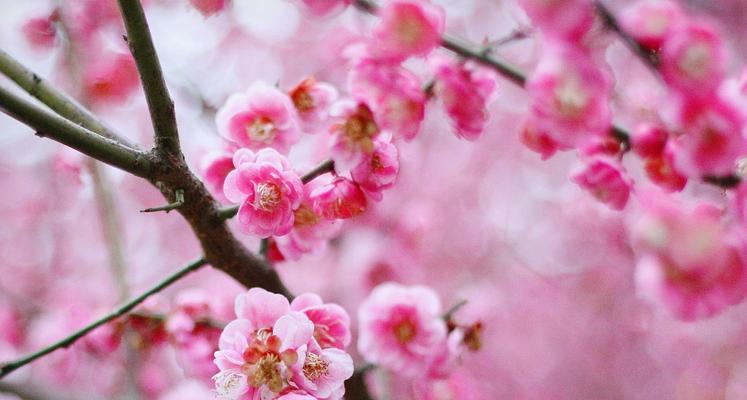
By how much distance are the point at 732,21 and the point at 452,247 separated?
245cm

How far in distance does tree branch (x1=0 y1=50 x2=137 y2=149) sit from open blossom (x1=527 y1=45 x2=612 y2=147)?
859mm

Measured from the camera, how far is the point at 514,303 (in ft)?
15.4

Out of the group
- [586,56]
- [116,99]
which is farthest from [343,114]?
[116,99]

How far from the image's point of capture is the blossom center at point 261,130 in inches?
52.6

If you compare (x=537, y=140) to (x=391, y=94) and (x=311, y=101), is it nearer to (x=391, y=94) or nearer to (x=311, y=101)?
(x=391, y=94)

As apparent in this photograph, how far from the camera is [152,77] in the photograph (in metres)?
1.02

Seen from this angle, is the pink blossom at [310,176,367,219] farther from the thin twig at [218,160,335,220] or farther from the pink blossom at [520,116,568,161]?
the pink blossom at [520,116,568,161]

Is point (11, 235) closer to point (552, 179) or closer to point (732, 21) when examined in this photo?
point (552, 179)

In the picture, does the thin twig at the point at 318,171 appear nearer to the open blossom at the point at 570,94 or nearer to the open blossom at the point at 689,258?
the open blossom at the point at 570,94

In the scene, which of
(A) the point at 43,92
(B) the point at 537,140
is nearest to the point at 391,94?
(B) the point at 537,140

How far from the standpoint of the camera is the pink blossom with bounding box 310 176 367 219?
121 cm

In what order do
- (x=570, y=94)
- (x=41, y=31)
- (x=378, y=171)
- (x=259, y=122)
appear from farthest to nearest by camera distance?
1. (x=41, y=31)
2. (x=259, y=122)
3. (x=378, y=171)
4. (x=570, y=94)

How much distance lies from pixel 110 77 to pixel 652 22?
237cm

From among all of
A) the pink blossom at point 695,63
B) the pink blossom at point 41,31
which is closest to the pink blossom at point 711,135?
the pink blossom at point 695,63
